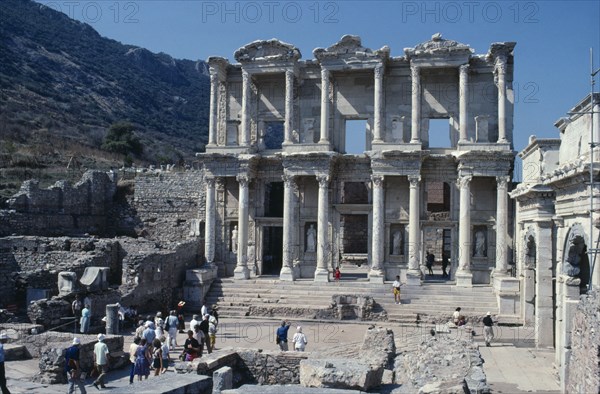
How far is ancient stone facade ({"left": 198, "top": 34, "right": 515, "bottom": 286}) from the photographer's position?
28.4 meters

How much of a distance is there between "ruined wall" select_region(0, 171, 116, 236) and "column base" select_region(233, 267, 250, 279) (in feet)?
33.3

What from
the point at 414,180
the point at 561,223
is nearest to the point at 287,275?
the point at 414,180

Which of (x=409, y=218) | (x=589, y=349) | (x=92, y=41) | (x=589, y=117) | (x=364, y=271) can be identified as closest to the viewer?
(x=589, y=349)

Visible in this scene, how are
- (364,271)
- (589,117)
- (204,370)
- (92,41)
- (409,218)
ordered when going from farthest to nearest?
1. (92,41)
2. (364,271)
3. (409,218)
4. (589,117)
5. (204,370)

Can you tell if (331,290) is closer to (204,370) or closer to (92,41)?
(204,370)

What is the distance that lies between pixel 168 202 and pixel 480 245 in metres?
16.7

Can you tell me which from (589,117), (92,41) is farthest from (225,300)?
(92,41)

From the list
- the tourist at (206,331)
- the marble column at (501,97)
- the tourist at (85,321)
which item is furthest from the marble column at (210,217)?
the marble column at (501,97)

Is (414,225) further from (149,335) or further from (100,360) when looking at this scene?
(100,360)

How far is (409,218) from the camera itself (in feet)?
95.5

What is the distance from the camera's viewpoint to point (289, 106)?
3020 cm

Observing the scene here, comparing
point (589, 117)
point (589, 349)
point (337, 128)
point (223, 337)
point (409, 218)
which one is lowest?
point (223, 337)

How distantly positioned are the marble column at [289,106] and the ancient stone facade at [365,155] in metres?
0.05

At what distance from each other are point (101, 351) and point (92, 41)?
115 metres
